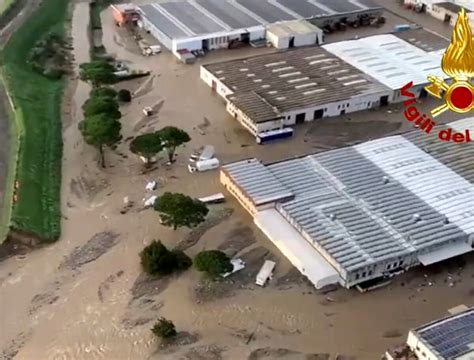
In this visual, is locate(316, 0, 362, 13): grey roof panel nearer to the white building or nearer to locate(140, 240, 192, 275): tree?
the white building

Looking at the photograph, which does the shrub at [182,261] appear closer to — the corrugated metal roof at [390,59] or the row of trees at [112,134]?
the row of trees at [112,134]

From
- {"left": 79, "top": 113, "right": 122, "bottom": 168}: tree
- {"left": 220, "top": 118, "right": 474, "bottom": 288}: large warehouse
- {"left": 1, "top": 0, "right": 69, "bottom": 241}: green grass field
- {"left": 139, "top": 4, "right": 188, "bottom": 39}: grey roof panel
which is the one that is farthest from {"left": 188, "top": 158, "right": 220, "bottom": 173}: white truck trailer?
{"left": 139, "top": 4, "right": 188, "bottom": 39}: grey roof panel

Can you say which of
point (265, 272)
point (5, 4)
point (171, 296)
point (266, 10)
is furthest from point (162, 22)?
point (171, 296)

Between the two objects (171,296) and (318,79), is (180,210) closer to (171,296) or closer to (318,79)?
(171,296)

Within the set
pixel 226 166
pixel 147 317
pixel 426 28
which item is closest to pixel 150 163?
pixel 226 166

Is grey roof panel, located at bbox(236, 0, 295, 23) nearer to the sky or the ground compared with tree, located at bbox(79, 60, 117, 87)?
nearer to the sky

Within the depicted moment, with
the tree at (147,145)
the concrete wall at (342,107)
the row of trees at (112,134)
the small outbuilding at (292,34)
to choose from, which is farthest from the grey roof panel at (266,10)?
the tree at (147,145)

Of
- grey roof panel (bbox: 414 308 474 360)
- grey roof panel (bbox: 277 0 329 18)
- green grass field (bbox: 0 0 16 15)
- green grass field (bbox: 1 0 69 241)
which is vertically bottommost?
green grass field (bbox: 1 0 69 241)

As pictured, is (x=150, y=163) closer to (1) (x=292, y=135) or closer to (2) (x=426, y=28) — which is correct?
(1) (x=292, y=135)
